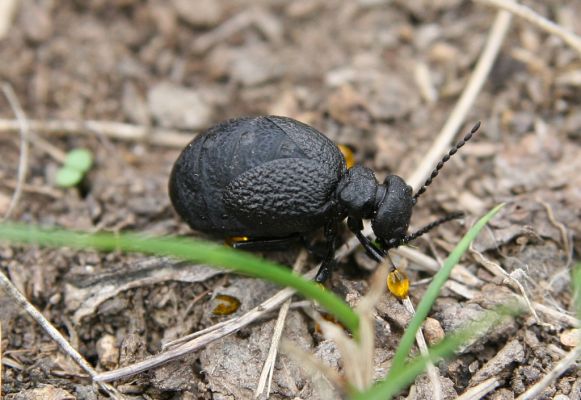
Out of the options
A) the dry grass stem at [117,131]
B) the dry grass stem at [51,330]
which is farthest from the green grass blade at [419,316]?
the dry grass stem at [117,131]

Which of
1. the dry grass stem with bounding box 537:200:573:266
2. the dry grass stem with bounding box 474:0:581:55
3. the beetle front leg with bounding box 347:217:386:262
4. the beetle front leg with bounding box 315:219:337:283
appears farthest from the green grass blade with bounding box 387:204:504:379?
the dry grass stem with bounding box 474:0:581:55

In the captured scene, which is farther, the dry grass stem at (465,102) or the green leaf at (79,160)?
the green leaf at (79,160)

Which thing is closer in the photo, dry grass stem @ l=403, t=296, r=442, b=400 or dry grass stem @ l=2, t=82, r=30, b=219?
dry grass stem @ l=403, t=296, r=442, b=400

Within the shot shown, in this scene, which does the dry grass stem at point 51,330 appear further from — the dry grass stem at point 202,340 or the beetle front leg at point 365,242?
the beetle front leg at point 365,242

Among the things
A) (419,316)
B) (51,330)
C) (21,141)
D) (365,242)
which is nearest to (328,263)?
(365,242)

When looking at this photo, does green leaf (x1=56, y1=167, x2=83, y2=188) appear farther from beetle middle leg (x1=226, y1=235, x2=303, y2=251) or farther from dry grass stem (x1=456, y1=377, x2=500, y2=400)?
dry grass stem (x1=456, y1=377, x2=500, y2=400)

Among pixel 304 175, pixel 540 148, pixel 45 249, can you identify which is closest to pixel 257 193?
pixel 304 175
